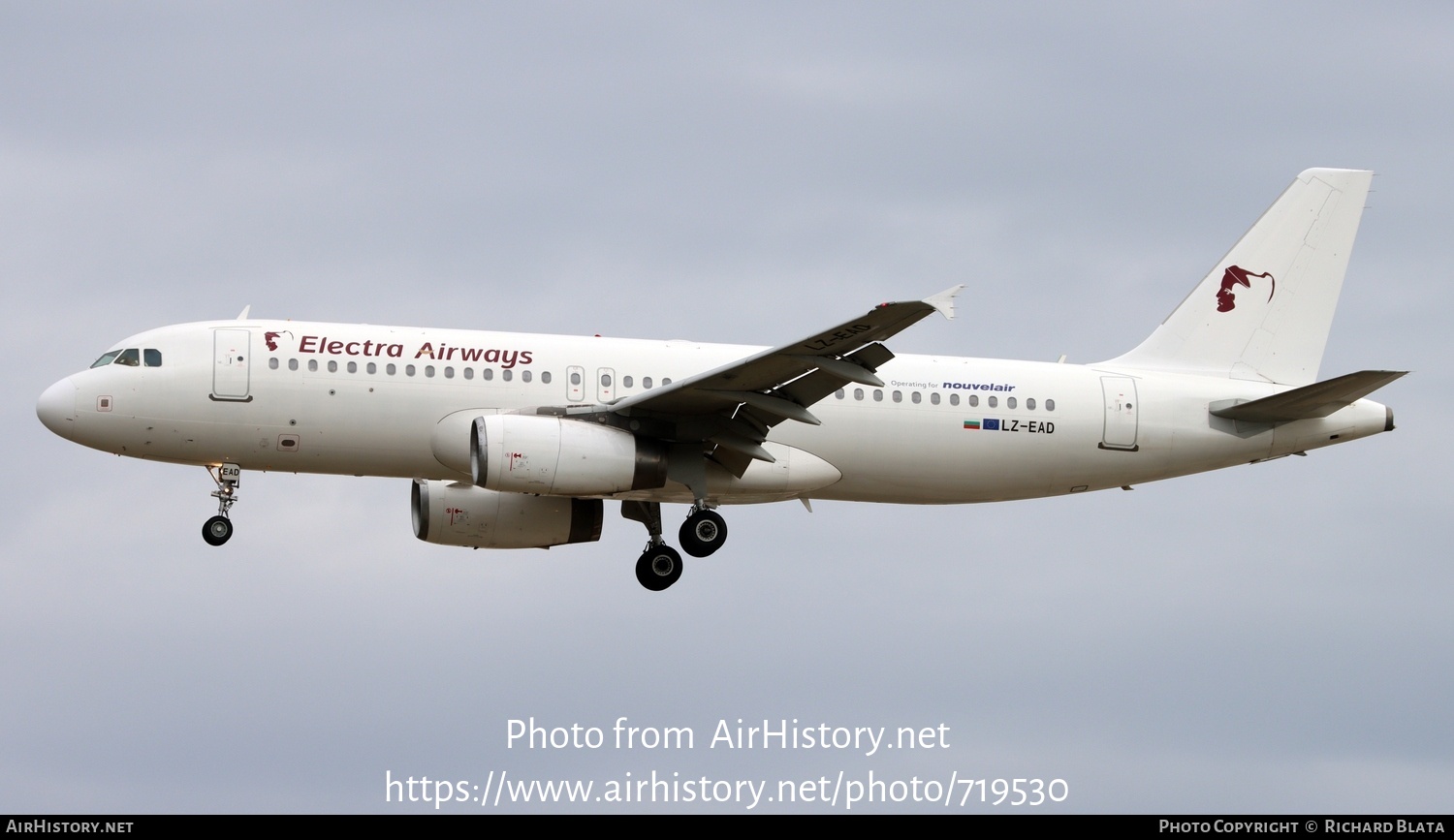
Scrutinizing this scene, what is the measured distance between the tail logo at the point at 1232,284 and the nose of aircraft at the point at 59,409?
22.9 meters

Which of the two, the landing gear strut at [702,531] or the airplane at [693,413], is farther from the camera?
the landing gear strut at [702,531]

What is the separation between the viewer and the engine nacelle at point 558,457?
33.7 m

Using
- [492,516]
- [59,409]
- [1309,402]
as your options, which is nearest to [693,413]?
[492,516]

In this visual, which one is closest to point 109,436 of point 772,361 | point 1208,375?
point 772,361

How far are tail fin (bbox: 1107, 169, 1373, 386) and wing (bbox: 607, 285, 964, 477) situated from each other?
348 inches

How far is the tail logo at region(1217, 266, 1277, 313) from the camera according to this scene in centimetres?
4050

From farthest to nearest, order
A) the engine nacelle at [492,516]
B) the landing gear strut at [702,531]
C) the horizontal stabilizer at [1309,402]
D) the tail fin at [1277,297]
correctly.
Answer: the tail fin at [1277,297] → the engine nacelle at [492,516] → the horizontal stabilizer at [1309,402] → the landing gear strut at [702,531]

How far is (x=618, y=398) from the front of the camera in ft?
119

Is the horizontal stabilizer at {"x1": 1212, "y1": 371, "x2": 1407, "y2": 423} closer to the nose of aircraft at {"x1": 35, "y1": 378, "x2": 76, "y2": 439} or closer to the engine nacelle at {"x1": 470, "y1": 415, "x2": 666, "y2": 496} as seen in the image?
the engine nacelle at {"x1": 470, "y1": 415, "x2": 666, "y2": 496}

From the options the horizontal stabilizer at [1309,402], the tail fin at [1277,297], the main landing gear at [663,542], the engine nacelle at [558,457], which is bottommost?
the main landing gear at [663,542]

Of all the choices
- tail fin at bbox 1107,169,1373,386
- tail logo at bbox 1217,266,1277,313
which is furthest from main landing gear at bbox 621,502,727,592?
tail logo at bbox 1217,266,1277,313

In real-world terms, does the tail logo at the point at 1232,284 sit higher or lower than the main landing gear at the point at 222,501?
higher

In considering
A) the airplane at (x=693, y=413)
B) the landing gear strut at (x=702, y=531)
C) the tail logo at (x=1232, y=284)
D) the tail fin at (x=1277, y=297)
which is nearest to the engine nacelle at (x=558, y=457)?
the airplane at (x=693, y=413)

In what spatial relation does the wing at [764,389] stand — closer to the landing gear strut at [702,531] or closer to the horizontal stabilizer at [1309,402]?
the landing gear strut at [702,531]
